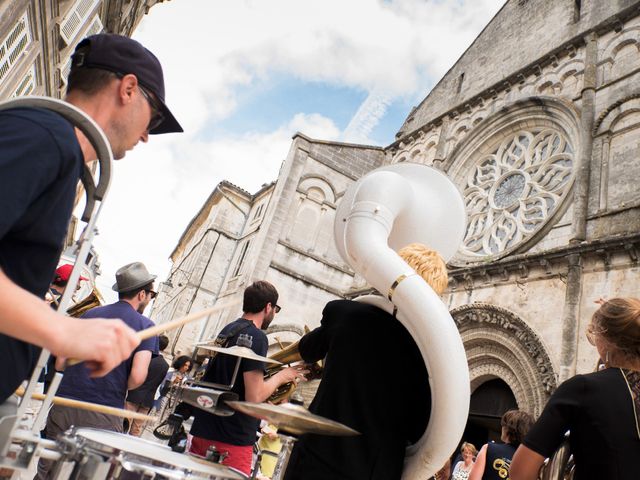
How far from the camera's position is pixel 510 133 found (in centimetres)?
1262

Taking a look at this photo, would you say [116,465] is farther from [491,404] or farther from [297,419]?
[491,404]

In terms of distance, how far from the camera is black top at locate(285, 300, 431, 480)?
5.89ft

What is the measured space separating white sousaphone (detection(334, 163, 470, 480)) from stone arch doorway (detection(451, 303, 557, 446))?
237 inches

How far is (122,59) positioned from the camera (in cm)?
128

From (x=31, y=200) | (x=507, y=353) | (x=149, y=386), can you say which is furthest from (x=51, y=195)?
(x=507, y=353)

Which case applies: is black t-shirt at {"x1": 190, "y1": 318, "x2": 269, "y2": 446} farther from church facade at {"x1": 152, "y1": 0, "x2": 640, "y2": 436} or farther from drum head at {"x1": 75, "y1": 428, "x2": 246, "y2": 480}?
church facade at {"x1": 152, "y1": 0, "x2": 640, "y2": 436}

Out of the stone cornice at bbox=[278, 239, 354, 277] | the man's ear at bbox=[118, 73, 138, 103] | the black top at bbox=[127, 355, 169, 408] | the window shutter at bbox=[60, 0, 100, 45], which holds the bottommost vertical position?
the black top at bbox=[127, 355, 169, 408]

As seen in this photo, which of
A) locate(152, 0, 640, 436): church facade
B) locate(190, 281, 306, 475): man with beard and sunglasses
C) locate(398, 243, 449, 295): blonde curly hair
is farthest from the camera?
locate(152, 0, 640, 436): church facade

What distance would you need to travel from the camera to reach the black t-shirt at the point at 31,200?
34.9 inches

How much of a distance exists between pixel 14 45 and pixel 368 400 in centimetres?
733

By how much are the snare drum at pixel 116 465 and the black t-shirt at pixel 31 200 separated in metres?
0.31

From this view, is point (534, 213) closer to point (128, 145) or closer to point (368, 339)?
point (368, 339)

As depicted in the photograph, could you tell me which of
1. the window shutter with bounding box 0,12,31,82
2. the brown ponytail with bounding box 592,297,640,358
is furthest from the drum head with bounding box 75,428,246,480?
the window shutter with bounding box 0,12,31,82

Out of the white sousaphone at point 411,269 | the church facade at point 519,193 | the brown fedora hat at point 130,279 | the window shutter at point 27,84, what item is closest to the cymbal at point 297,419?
the white sousaphone at point 411,269
